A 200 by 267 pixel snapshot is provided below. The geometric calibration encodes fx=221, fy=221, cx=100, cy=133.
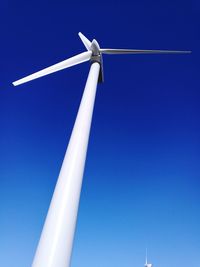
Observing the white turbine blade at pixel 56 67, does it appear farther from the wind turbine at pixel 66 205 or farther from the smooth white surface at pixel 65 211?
the smooth white surface at pixel 65 211

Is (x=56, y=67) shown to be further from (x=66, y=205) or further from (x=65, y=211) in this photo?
(x=65, y=211)

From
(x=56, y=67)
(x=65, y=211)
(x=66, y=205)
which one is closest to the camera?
(x=65, y=211)

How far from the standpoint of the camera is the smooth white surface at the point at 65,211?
5.42m

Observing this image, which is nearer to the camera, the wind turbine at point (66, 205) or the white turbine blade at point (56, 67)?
the wind turbine at point (66, 205)

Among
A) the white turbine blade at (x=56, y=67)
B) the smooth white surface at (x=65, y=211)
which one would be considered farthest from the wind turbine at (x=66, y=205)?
the white turbine blade at (x=56, y=67)

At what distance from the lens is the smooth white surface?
17.8ft

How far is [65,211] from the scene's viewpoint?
630 cm

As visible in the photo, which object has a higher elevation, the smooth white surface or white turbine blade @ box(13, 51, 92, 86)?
white turbine blade @ box(13, 51, 92, 86)

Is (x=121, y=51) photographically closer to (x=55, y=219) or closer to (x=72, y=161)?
(x=72, y=161)

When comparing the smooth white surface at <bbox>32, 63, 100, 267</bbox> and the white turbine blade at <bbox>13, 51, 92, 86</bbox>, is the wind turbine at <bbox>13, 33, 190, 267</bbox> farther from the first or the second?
the white turbine blade at <bbox>13, 51, 92, 86</bbox>

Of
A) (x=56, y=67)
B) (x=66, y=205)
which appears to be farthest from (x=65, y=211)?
(x=56, y=67)

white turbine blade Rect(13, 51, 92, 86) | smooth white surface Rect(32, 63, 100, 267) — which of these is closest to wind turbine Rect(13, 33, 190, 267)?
smooth white surface Rect(32, 63, 100, 267)

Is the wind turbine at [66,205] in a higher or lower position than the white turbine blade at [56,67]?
lower

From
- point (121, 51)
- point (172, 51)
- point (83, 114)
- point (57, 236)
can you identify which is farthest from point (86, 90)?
point (172, 51)
